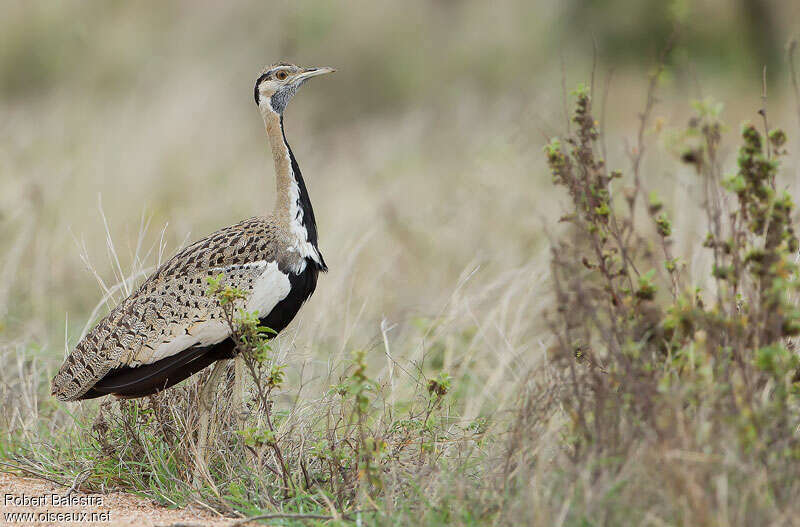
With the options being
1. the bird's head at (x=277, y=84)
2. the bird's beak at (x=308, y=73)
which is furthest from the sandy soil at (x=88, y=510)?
the bird's beak at (x=308, y=73)

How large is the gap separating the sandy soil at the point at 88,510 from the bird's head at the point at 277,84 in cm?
171

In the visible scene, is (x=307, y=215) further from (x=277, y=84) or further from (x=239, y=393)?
(x=239, y=393)

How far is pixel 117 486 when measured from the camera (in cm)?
388

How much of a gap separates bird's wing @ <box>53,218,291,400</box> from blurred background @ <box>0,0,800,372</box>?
2.10 feet

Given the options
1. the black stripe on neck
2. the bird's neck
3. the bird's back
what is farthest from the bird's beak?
the bird's back

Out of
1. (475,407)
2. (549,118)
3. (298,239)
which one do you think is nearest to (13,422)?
(298,239)

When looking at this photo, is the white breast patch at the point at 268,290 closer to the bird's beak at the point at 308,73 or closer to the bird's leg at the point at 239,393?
the bird's leg at the point at 239,393

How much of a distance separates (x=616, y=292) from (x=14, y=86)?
990 cm

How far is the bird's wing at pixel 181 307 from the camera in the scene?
3.65m

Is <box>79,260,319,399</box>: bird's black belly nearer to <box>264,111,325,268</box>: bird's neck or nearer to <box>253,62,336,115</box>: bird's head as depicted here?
<box>264,111,325,268</box>: bird's neck

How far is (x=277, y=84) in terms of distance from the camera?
4238mm

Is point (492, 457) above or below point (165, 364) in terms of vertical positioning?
below

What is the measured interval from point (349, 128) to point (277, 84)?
25.7 feet

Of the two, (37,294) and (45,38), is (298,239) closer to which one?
(37,294)
